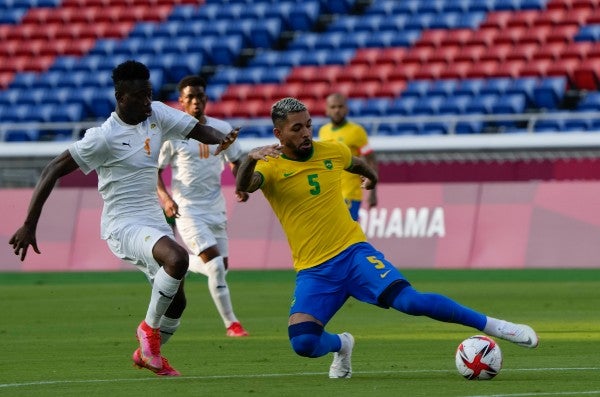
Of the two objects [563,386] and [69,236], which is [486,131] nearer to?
[69,236]

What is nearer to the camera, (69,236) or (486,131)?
(69,236)

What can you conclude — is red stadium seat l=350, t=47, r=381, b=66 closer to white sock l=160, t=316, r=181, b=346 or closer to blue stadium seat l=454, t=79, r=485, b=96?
blue stadium seat l=454, t=79, r=485, b=96

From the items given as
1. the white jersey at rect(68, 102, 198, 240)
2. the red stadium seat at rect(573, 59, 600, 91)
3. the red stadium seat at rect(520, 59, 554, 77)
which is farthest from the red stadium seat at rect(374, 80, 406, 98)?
the white jersey at rect(68, 102, 198, 240)

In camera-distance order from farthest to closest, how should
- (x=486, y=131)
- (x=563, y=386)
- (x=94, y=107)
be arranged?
(x=94, y=107) < (x=486, y=131) < (x=563, y=386)

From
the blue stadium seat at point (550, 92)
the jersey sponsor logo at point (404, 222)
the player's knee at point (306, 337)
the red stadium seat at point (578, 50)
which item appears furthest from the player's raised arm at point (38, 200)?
the red stadium seat at point (578, 50)

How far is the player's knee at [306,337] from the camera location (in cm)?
908

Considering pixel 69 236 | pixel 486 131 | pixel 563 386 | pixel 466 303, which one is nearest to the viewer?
pixel 563 386

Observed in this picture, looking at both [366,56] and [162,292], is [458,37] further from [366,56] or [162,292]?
[162,292]

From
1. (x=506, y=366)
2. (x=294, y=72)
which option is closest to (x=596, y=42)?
(x=294, y=72)

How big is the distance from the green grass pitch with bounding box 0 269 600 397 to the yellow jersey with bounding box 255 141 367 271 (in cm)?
90

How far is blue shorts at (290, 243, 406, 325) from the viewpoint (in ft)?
30.3

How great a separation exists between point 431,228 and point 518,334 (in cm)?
1315

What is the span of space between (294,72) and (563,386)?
2312 cm

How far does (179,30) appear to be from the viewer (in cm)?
3409
